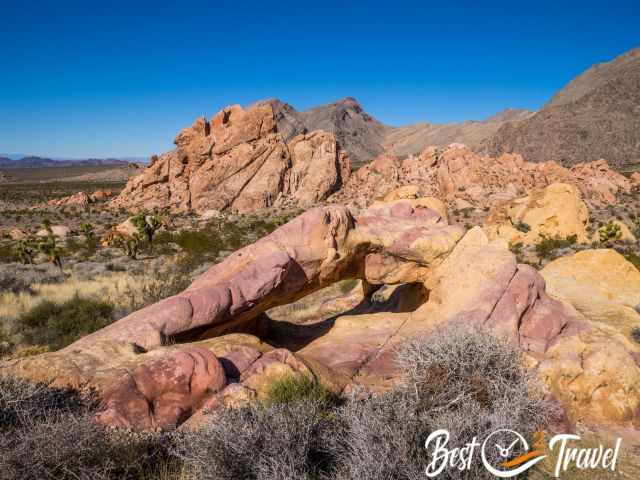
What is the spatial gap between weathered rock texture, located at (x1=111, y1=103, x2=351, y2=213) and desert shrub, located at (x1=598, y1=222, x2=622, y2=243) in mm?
34917

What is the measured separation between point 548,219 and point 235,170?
38.5m

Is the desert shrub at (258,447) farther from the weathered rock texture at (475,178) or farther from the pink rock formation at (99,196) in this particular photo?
the pink rock formation at (99,196)

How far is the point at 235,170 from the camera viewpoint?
52906 mm

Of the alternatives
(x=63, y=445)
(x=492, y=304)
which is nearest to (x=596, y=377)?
(x=492, y=304)

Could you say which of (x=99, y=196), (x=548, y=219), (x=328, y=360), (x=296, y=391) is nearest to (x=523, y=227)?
(x=548, y=219)

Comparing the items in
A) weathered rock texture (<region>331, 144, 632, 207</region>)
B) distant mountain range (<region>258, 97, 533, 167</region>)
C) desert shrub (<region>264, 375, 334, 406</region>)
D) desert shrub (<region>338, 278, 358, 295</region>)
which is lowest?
desert shrub (<region>338, 278, 358, 295</region>)

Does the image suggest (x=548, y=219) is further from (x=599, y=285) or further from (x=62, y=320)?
(x=62, y=320)

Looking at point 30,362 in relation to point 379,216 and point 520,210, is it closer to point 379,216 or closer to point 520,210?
point 379,216

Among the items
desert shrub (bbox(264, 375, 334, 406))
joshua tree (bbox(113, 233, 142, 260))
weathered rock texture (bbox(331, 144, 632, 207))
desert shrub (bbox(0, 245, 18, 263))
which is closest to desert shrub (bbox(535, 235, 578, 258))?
desert shrub (bbox(264, 375, 334, 406))

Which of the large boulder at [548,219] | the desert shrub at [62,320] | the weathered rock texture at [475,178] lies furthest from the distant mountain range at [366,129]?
the desert shrub at [62,320]

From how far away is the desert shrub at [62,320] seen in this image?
402 inches

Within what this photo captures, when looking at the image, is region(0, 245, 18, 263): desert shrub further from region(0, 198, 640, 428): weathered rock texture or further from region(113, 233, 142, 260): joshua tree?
region(0, 198, 640, 428): weathered rock texture

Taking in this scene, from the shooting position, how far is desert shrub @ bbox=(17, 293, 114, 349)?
10203 mm

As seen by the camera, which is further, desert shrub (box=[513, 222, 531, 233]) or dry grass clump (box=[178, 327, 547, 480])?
desert shrub (box=[513, 222, 531, 233])
